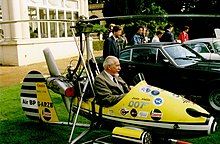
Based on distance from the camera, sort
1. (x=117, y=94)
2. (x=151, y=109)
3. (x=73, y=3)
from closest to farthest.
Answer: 1. (x=151, y=109)
2. (x=117, y=94)
3. (x=73, y=3)

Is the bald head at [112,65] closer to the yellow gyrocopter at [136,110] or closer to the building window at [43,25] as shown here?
the yellow gyrocopter at [136,110]

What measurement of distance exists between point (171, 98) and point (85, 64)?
1580 millimetres

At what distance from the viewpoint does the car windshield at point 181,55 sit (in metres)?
8.98

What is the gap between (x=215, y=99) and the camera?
27.2ft

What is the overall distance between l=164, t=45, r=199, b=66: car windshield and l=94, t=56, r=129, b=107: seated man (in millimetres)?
3671

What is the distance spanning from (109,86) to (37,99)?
1816 mm

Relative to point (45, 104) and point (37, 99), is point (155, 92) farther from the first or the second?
point (37, 99)

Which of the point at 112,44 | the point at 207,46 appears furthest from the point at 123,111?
the point at 207,46

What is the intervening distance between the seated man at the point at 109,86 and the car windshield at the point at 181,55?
3.67 m

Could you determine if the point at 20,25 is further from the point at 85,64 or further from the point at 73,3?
the point at 85,64

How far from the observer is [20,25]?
1900cm

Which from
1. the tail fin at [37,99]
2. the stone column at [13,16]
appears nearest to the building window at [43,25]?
the stone column at [13,16]

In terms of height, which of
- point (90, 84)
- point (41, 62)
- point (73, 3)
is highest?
point (73, 3)

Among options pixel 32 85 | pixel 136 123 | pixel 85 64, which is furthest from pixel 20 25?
pixel 136 123
